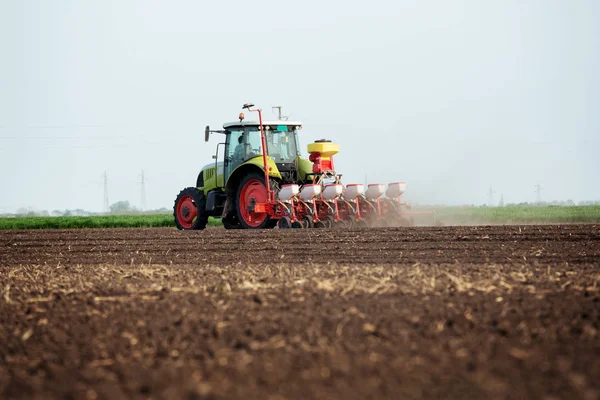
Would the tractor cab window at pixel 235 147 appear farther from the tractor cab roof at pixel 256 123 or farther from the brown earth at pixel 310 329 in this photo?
the brown earth at pixel 310 329

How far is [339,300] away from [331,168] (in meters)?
13.8

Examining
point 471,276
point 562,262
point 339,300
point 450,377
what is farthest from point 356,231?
point 450,377

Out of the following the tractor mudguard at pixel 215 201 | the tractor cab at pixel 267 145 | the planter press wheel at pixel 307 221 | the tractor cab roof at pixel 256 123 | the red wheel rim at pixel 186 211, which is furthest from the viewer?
the red wheel rim at pixel 186 211

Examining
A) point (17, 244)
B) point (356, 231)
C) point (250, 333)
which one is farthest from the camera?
point (17, 244)

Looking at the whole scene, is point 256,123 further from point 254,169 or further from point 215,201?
point 215,201

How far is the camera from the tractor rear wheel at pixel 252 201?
71.8ft

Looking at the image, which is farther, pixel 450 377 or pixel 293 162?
pixel 293 162

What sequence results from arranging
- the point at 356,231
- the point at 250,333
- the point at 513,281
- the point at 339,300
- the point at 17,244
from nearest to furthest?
the point at 250,333 → the point at 339,300 → the point at 513,281 → the point at 356,231 → the point at 17,244

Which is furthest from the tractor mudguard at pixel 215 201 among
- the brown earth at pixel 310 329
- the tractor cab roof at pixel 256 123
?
the brown earth at pixel 310 329

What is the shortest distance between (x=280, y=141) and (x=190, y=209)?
3.29 meters

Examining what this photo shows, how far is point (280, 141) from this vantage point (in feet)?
73.2

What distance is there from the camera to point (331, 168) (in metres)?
22.6

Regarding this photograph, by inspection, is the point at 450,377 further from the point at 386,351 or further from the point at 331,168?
the point at 331,168

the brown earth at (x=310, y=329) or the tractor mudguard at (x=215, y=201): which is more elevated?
the tractor mudguard at (x=215, y=201)
